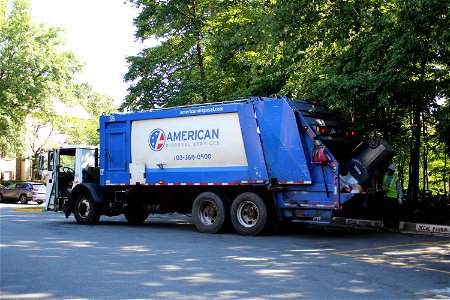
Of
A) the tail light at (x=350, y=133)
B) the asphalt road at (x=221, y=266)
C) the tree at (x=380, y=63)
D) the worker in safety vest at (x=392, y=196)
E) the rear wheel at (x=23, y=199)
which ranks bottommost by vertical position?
the rear wheel at (x=23, y=199)

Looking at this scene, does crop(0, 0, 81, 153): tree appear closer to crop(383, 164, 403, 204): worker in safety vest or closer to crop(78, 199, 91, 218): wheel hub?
crop(78, 199, 91, 218): wheel hub

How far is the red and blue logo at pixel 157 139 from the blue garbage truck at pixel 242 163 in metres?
0.03

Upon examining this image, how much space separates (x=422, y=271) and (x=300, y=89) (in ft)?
24.8

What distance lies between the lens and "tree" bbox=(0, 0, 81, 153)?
39219mm

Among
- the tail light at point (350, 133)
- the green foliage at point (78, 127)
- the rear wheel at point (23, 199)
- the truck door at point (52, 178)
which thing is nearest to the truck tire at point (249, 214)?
the tail light at point (350, 133)

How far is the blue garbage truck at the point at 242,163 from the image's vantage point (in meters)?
11.7

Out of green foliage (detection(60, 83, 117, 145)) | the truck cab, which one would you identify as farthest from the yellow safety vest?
green foliage (detection(60, 83, 117, 145))

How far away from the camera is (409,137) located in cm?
1766

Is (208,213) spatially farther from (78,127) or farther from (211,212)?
(78,127)

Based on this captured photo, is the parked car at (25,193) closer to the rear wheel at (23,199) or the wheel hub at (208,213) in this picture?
Answer: the rear wheel at (23,199)

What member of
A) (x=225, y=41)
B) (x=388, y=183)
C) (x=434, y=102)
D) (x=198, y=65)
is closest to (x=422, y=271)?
(x=388, y=183)

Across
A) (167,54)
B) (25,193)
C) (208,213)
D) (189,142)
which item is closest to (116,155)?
(189,142)

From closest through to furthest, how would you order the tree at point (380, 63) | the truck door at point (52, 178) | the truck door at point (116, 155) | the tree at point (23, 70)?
the tree at point (380, 63)
the truck door at point (116, 155)
the truck door at point (52, 178)
the tree at point (23, 70)

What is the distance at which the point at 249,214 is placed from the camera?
12.5 metres
